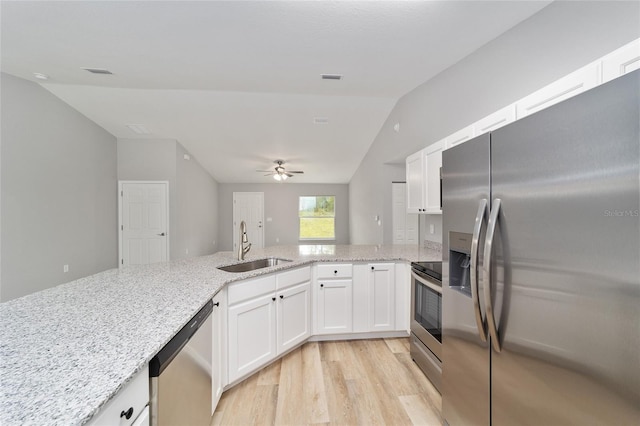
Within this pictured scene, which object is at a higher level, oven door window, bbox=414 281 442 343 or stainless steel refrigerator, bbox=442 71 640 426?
stainless steel refrigerator, bbox=442 71 640 426

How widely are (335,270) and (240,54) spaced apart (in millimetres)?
2378

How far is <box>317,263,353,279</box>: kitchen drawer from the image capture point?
2.46 metres

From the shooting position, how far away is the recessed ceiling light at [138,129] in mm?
4335

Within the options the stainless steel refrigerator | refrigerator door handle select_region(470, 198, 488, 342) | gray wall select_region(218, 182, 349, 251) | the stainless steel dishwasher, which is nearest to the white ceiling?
the stainless steel refrigerator

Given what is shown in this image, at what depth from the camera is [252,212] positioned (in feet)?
26.6

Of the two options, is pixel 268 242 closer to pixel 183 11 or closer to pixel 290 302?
pixel 290 302

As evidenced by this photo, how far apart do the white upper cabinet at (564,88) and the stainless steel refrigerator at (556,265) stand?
49 centimetres

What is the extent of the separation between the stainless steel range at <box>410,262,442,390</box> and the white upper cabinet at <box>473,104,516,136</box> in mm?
1083

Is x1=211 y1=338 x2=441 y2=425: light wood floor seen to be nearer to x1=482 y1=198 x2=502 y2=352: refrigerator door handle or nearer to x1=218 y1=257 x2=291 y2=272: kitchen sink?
x1=218 y1=257 x2=291 y2=272: kitchen sink

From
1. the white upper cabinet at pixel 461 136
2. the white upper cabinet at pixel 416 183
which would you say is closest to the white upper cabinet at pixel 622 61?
the white upper cabinet at pixel 461 136

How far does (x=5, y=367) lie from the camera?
0.68 m

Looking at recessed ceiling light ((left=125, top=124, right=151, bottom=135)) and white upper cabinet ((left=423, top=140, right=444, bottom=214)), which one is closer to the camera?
white upper cabinet ((left=423, top=140, right=444, bottom=214))

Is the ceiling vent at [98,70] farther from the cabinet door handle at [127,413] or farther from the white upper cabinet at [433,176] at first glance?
the white upper cabinet at [433,176]

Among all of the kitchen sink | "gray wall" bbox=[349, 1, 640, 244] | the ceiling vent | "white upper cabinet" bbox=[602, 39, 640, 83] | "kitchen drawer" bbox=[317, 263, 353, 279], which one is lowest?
"kitchen drawer" bbox=[317, 263, 353, 279]
